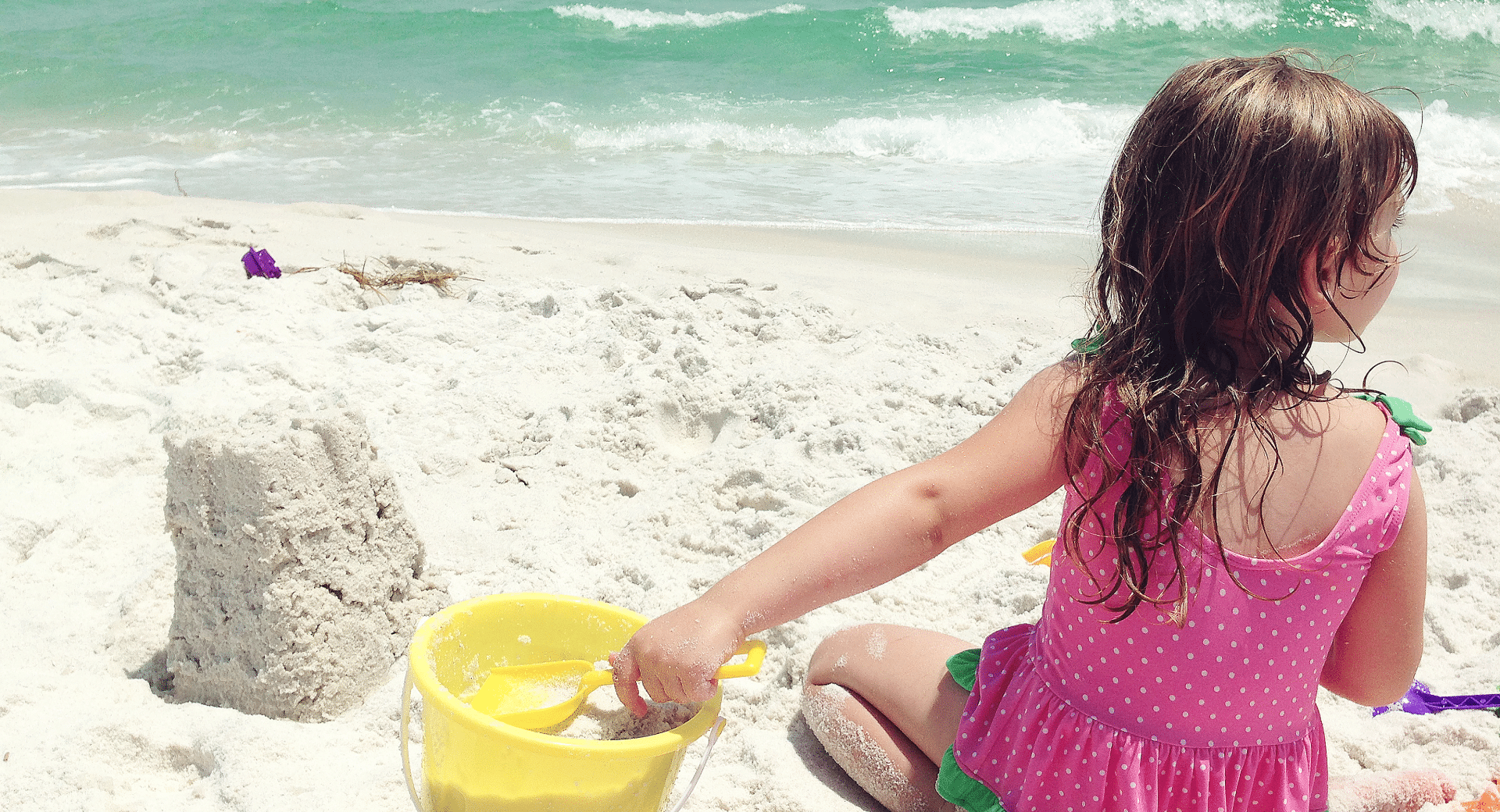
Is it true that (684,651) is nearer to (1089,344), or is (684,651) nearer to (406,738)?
(406,738)

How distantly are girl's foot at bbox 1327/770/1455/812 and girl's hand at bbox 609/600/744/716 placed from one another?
1035mm

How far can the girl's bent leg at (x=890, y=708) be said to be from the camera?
1584 mm

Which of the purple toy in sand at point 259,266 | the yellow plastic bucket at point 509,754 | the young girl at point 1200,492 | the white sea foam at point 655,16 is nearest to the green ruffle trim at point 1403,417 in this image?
the young girl at point 1200,492

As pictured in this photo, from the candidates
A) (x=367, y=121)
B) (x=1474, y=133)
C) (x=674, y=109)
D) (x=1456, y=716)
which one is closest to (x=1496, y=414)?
(x=1456, y=716)

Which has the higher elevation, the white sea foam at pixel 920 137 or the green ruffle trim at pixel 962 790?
the green ruffle trim at pixel 962 790

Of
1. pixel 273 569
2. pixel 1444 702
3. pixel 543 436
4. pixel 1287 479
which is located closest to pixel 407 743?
pixel 273 569

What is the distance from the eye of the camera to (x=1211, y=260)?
1156 millimetres

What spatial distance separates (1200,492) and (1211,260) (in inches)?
→ 10.2

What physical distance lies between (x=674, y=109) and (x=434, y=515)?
703 centimetres

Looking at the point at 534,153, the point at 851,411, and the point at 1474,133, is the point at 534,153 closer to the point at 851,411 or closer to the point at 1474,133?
the point at 851,411

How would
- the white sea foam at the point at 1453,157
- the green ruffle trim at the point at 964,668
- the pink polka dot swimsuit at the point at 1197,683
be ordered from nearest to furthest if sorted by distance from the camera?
1. the pink polka dot swimsuit at the point at 1197,683
2. the green ruffle trim at the point at 964,668
3. the white sea foam at the point at 1453,157

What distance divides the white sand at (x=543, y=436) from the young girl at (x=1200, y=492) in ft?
1.72

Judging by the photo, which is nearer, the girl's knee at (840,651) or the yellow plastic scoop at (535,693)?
the yellow plastic scoop at (535,693)

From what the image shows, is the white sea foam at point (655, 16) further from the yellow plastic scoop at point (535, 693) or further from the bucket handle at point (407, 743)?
the bucket handle at point (407, 743)
